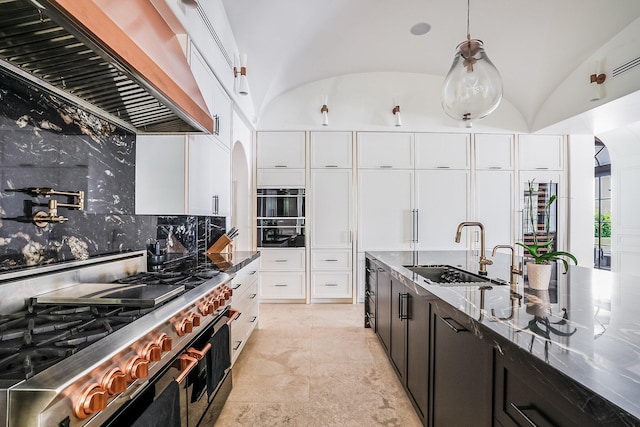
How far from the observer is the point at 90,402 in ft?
2.60

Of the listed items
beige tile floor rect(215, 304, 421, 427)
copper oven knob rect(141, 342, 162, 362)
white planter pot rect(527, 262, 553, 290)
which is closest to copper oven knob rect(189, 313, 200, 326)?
copper oven knob rect(141, 342, 162, 362)

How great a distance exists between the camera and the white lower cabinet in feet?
15.5

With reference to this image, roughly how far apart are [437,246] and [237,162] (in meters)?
3.14

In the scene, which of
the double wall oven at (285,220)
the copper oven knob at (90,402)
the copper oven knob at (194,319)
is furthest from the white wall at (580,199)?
the copper oven knob at (90,402)

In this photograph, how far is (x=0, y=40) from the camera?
111 cm

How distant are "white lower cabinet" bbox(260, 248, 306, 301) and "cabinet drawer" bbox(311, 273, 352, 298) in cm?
17

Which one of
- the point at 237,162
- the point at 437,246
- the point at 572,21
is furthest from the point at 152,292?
the point at 572,21

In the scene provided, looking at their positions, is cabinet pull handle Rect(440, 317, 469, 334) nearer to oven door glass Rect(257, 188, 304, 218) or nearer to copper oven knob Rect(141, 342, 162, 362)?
copper oven knob Rect(141, 342, 162, 362)

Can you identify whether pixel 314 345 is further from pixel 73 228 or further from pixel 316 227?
pixel 73 228

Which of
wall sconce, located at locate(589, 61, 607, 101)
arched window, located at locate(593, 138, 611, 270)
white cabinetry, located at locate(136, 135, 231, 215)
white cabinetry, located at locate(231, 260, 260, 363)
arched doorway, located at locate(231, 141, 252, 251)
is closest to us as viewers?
white cabinetry, located at locate(136, 135, 231, 215)

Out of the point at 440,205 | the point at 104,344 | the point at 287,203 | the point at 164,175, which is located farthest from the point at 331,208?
the point at 104,344

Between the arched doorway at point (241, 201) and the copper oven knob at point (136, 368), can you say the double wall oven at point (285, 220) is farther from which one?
the copper oven knob at point (136, 368)

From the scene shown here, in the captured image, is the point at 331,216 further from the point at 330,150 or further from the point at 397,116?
the point at 397,116

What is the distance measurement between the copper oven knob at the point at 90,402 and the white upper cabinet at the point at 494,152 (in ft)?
16.7
